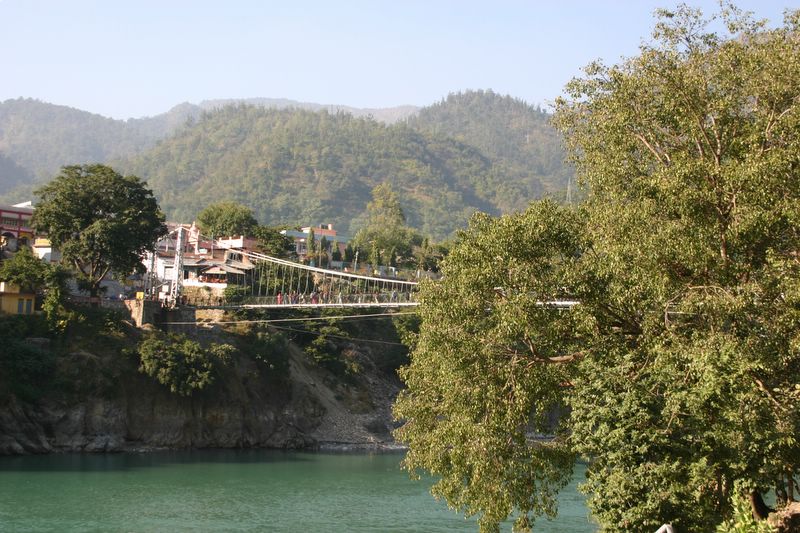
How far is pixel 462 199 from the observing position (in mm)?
125562

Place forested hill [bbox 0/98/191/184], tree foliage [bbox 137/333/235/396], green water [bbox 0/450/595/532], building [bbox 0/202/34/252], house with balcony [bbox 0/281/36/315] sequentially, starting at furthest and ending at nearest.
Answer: forested hill [bbox 0/98/191/184] < building [bbox 0/202/34/252] < house with balcony [bbox 0/281/36/315] < tree foliage [bbox 137/333/235/396] < green water [bbox 0/450/595/532]

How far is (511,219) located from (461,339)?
1.72 metres

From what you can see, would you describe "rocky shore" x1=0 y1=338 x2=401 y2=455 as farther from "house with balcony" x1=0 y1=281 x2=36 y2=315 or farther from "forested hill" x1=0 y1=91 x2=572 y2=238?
"forested hill" x1=0 y1=91 x2=572 y2=238

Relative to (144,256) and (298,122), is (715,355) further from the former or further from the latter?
(298,122)

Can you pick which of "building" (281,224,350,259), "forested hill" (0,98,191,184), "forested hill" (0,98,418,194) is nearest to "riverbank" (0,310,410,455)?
"building" (281,224,350,259)

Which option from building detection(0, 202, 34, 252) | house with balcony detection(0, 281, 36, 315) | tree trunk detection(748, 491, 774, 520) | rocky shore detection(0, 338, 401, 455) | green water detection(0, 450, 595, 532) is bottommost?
green water detection(0, 450, 595, 532)

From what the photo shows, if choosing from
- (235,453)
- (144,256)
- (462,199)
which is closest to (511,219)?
(235,453)

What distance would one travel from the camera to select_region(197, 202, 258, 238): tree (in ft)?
157

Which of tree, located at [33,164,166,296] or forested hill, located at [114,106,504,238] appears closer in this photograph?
tree, located at [33,164,166,296]

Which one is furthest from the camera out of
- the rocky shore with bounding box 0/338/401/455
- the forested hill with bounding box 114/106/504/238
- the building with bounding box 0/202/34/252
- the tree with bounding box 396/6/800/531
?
the forested hill with bounding box 114/106/504/238

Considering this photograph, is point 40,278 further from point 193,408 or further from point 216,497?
point 216,497

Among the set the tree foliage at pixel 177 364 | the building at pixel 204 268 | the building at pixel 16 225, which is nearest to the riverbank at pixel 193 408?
the tree foliage at pixel 177 364

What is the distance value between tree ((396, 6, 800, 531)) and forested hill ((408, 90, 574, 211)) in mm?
134889

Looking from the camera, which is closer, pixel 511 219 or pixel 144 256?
pixel 511 219
